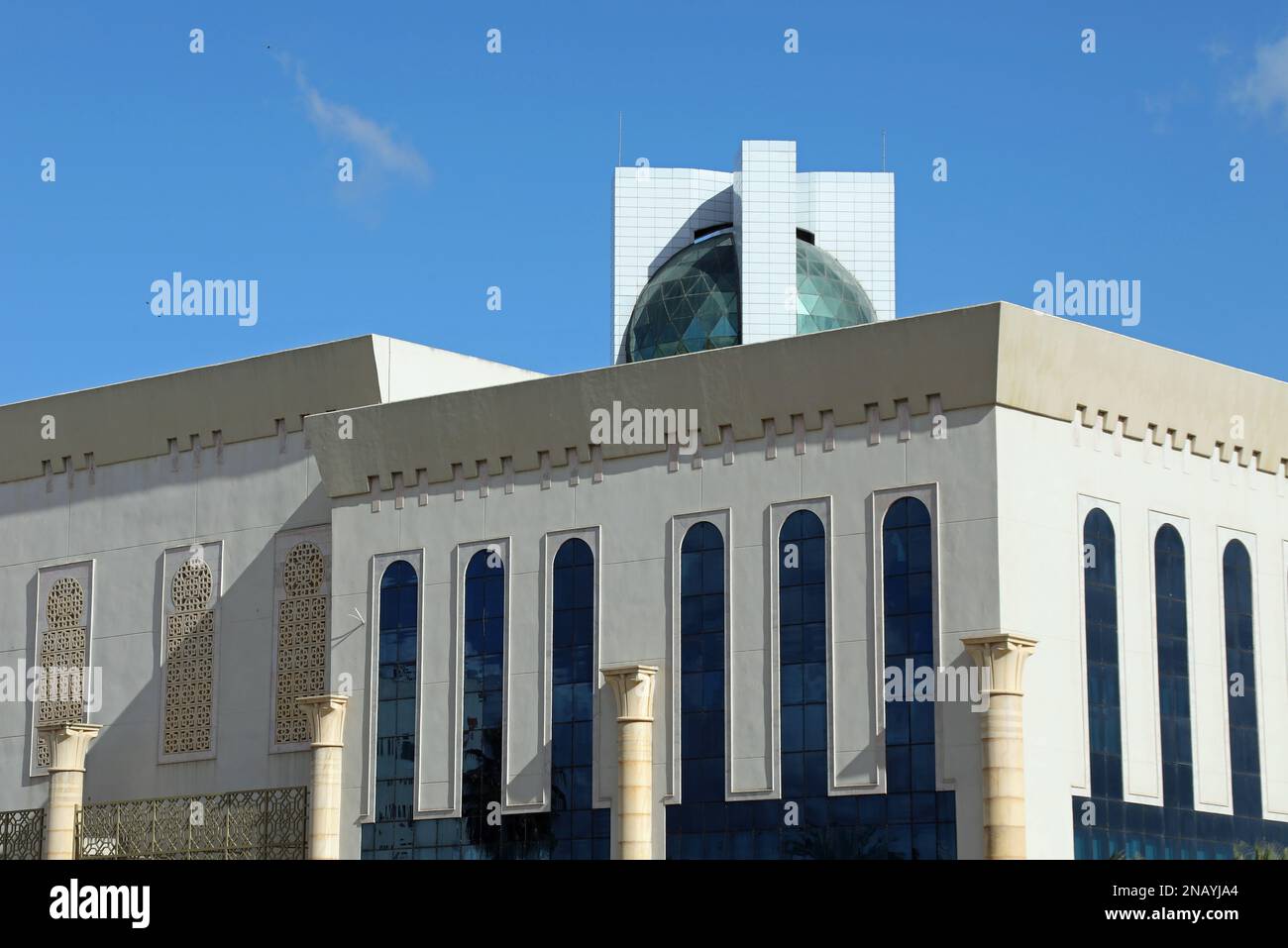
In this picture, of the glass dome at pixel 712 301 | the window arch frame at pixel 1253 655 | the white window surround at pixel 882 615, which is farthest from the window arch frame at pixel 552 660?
the glass dome at pixel 712 301

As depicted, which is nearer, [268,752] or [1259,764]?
[1259,764]

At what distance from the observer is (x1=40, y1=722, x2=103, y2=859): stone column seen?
113ft

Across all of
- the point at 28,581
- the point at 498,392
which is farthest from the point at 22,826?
the point at 498,392

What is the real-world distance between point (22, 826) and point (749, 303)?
16.5 m

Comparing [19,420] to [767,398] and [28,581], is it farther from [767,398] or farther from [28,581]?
[767,398]

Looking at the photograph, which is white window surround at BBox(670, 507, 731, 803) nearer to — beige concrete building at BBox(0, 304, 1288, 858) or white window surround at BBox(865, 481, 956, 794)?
beige concrete building at BBox(0, 304, 1288, 858)

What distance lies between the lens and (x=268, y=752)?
33.2 metres

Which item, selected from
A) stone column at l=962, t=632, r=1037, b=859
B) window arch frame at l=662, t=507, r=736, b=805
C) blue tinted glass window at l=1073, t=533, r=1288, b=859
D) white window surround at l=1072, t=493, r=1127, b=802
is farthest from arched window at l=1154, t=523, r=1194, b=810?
window arch frame at l=662, t=507, r=736, b=805

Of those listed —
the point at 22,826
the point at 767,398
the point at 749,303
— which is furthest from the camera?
the point at 749,303

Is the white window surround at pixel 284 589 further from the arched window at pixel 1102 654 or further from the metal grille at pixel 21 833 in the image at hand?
the arched window at pixel 1102 654

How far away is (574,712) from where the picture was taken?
1170 inches

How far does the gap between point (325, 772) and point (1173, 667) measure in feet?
42.1
